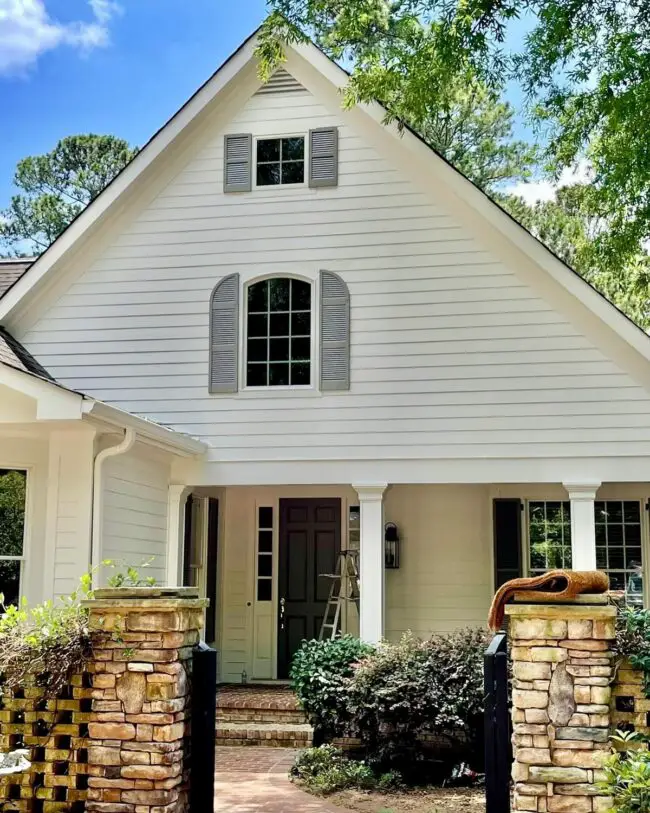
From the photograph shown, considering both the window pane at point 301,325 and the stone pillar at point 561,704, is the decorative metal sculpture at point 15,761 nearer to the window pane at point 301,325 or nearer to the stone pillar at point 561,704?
the stone pillar at point 561,704

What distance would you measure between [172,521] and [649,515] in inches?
224

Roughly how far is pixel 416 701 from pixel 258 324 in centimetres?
504

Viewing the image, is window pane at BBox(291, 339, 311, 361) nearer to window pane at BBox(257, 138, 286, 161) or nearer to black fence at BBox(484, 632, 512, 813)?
window pane at BBox(257, 138, 286, 161)

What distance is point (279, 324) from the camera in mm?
11414

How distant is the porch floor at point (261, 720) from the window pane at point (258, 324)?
4.04m

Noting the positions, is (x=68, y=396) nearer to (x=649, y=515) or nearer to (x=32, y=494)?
(x=32, y=494)

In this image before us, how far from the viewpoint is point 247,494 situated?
13023 millimetres

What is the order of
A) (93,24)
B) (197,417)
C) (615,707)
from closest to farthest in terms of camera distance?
(615,707)
(197,417)
(93,24)

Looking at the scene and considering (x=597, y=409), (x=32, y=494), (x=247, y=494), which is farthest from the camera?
(x=247, y=494)

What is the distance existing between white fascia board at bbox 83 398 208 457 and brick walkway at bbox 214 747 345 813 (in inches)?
119

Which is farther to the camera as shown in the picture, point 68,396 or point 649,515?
point 649,515

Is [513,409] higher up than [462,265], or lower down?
lower down

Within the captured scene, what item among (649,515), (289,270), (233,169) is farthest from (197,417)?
(649,515)

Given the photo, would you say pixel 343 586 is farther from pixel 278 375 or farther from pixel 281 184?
pixel 281 184
